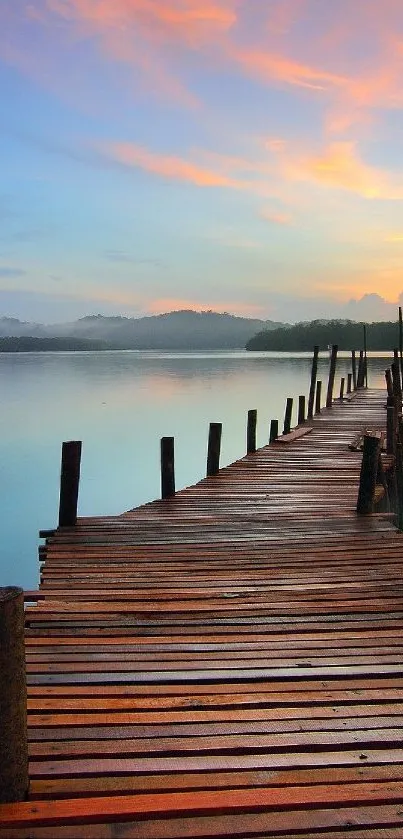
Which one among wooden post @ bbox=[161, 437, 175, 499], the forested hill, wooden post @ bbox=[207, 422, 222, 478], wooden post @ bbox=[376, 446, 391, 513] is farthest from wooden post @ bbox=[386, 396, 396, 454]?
the forested hill

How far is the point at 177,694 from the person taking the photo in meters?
3.48

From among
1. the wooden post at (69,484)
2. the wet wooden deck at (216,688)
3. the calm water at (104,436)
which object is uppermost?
the wooden post at (69,484)

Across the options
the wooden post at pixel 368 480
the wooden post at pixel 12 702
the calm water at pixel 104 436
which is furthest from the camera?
the calm water at pixel 104 436

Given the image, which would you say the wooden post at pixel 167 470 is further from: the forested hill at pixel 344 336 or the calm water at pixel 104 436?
the forested hill at pixel 344 336

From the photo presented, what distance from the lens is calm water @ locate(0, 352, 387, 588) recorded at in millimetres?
21203

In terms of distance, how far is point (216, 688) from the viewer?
3.57 meters

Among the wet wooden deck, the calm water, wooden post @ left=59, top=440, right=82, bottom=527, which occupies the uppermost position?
wooden post @ left=59, top=440, right=82, bottom=527

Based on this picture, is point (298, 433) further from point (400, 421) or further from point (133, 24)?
point (133, 24)

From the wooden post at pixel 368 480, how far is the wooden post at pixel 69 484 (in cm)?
344

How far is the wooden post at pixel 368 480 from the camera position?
8.19 metres

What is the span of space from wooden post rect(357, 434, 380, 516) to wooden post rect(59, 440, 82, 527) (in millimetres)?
3435

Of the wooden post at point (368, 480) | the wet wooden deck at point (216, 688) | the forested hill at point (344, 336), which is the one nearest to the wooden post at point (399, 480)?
the wooden post at point (368, 480)

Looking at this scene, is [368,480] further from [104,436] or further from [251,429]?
[104,436]

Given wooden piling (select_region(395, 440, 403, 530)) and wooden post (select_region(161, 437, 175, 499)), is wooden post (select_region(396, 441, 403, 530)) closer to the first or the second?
wooden piling (select_region(395, 440, 403, 530))
